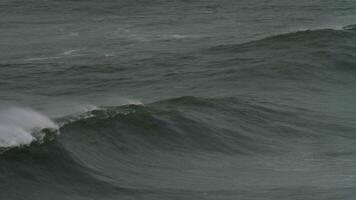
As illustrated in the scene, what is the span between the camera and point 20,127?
33.1 meters

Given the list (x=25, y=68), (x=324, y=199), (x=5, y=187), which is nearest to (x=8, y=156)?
(x=5, y=187)

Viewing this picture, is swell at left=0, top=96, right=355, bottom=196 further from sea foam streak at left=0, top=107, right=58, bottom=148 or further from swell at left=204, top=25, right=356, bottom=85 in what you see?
swell at left=204, top=25, right=356, bottom=85

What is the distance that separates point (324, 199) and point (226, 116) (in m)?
16.8

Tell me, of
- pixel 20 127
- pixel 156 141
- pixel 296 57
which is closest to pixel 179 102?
pixel 156 141

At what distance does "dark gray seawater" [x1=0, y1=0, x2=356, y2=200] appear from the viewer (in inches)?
1210

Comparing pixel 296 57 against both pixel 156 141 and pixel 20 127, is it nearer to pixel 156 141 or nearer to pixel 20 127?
pixel 156 141

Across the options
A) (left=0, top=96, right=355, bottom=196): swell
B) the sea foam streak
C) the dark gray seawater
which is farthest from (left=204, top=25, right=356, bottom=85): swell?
the sea foam streak

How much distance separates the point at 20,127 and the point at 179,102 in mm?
14568

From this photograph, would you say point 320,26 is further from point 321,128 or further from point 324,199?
point 324,199

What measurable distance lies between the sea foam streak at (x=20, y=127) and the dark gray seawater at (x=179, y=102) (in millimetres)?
67

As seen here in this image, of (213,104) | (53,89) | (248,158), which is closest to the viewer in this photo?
(248,158)

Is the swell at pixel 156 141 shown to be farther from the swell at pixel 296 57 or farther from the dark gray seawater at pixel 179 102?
the swell at pixel 296 57

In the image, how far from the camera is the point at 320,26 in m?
77.2

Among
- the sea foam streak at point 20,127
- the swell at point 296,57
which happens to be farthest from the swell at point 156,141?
the swell at point 296,57
